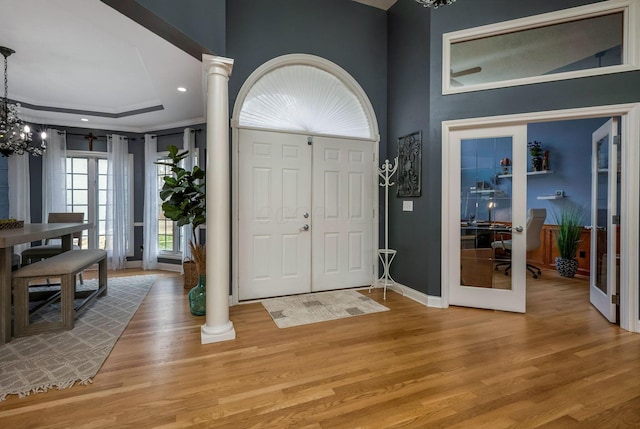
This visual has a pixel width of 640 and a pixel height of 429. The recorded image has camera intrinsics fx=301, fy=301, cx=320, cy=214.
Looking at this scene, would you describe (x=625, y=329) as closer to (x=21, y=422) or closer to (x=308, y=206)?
(x=308, y=206)

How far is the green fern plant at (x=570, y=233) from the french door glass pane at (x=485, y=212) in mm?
2720

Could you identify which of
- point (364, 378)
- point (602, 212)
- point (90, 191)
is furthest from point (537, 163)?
point (90, 191)

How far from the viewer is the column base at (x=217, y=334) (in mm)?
2639

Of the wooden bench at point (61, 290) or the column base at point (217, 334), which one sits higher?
the wooden bench at point (61, 290)

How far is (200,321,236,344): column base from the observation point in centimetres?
264

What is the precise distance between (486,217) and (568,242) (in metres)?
2.88

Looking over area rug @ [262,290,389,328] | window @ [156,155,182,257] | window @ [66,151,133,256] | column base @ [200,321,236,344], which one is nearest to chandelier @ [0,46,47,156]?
window @ [66,151,133,256]

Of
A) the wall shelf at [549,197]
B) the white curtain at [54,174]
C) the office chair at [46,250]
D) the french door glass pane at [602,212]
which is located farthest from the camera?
the wall shelf at [549,197]

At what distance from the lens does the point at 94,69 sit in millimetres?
3963

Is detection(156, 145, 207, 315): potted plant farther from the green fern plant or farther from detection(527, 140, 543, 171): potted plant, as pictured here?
detection(527, 140, 543, 171): potted plant

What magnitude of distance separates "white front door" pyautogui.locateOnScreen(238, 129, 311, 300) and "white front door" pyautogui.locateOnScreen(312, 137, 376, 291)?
0.15 meters

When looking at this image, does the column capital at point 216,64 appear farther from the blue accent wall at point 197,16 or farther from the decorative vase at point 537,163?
the decorative vase at point 537,163

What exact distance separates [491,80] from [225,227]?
3319mm

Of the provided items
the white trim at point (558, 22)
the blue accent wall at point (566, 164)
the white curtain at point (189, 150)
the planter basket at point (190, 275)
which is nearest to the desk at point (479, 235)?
the white trim at point (558, 22)
